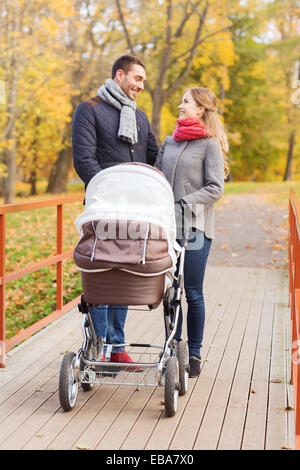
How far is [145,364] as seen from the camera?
423 cm

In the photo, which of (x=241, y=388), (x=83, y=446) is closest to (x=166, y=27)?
(x=241, y=388)

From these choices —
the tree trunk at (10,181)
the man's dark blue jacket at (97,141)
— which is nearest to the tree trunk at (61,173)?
the tree trunk at (10,181)

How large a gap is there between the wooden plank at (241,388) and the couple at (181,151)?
0.37 meters

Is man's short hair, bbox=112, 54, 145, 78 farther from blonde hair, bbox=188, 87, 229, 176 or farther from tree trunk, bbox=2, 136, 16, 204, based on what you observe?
tree trunk, bbox=2, 136, 16, 204

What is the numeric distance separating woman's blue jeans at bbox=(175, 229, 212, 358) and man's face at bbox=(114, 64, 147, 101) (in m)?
1.13

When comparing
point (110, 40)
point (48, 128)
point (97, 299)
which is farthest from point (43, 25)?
point (97, 299)

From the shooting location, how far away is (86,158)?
4738 millimetres

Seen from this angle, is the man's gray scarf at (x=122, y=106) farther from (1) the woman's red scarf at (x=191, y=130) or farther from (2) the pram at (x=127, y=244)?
(2) the pram at (x=127, y=244)

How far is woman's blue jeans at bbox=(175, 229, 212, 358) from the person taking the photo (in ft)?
15.6

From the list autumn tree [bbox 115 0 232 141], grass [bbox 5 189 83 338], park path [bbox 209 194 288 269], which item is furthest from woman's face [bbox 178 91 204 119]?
autumn tree [bbox 115 0 232 141]

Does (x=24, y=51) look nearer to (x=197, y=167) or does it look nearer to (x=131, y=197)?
(x=197, y=167)

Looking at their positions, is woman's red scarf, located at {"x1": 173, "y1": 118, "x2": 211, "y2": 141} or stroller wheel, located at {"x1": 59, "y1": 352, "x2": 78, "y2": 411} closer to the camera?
stroller wheel, located at {"x1": 59, "y1": 352, "x2": 78, "y2": 411}

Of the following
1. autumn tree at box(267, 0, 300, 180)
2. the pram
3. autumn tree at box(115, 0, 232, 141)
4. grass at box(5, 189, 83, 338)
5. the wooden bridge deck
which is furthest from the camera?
autumn tree at box(267, 0, 300, 180)

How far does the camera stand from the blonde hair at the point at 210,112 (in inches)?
185
